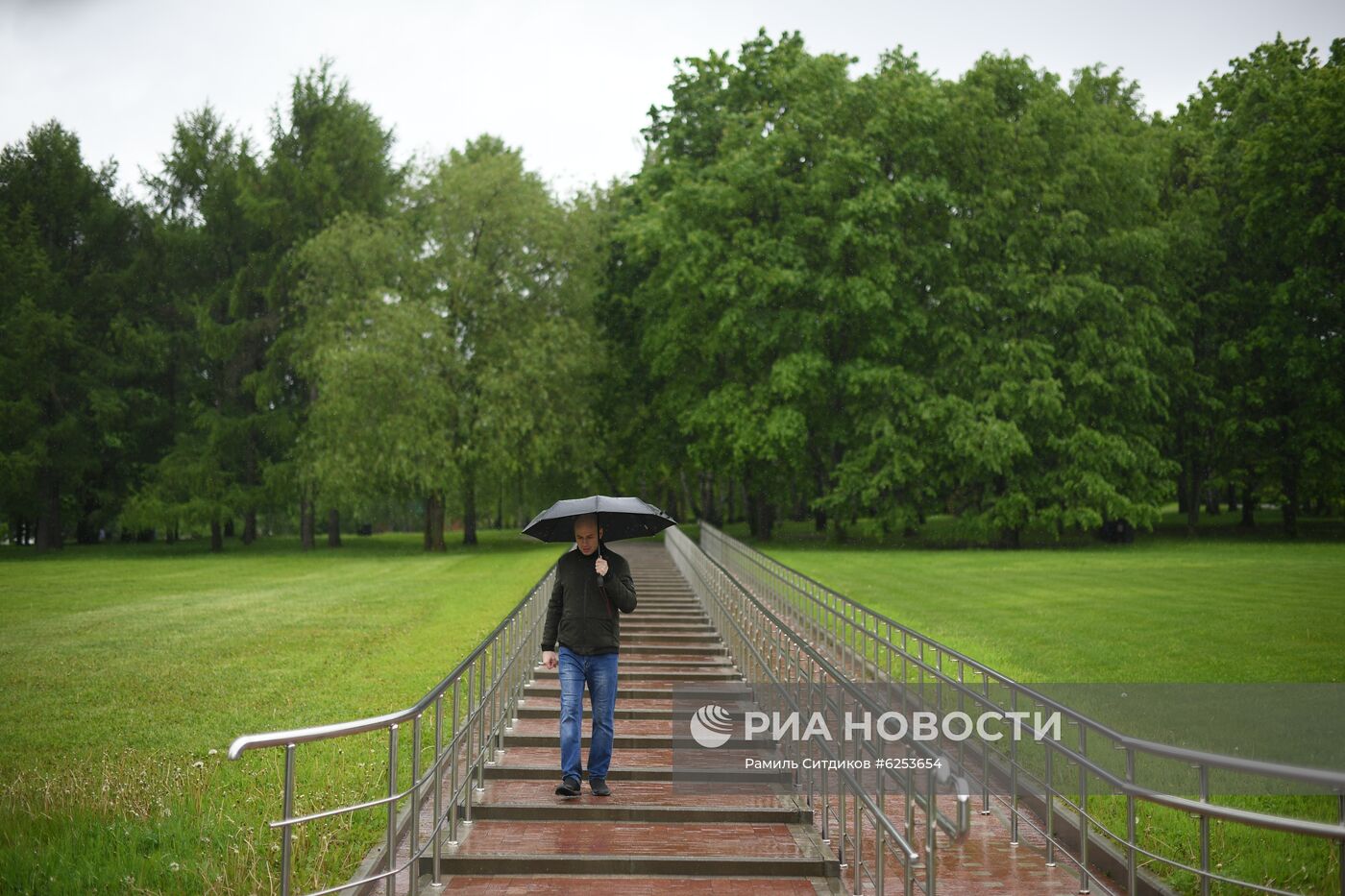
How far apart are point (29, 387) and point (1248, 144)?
46.9 meters

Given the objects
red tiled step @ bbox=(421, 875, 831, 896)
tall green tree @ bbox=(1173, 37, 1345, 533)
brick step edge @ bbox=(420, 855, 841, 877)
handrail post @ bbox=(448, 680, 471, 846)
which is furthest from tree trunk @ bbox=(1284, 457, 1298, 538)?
handrail post @ bbox=(448, 680, 471, 846)

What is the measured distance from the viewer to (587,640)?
298 inches

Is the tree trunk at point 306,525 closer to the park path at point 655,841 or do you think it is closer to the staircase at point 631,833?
the staircase at point 631,833

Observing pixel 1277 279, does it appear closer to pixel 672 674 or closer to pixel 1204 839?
pixel 672 674

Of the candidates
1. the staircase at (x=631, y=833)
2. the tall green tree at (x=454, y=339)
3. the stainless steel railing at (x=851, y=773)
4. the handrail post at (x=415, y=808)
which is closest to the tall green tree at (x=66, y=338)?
the tall green tree at (x=454, y=339)

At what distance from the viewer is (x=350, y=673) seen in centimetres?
1444

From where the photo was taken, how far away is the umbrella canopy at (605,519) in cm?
783

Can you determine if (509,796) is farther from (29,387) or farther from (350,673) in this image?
(29,387)

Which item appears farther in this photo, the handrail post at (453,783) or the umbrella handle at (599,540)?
the umbrella handle at (599,540)

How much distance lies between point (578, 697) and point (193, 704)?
22.7ft

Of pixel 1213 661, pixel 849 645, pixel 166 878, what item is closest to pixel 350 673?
pixel 849 645

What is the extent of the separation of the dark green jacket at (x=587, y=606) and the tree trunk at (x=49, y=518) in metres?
45.1

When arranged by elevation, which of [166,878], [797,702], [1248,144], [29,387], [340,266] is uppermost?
[1248,144]

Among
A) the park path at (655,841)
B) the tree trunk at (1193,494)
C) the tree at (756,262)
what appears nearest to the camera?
the park path at (655,841)
